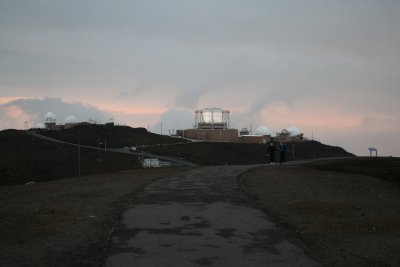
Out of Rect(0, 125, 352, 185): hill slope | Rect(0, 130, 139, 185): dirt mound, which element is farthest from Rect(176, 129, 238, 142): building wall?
Rect(0, 130, 139, 185): dirt mound

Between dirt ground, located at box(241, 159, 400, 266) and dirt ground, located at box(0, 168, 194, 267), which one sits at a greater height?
dirt ground, located at box(241, 159, 400, 266)

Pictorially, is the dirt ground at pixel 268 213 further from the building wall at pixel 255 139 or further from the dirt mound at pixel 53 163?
the building wall at pixel 255 139

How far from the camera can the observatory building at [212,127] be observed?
10169 cm

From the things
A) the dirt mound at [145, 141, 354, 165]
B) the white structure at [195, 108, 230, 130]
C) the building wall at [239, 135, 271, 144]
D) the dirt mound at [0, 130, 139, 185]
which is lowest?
the dirt mound at [0, 130, 139, 185]

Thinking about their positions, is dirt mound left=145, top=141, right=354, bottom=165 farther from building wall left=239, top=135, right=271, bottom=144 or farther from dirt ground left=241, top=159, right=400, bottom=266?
dirt ground left=241, top=159, right=400, bottom=266

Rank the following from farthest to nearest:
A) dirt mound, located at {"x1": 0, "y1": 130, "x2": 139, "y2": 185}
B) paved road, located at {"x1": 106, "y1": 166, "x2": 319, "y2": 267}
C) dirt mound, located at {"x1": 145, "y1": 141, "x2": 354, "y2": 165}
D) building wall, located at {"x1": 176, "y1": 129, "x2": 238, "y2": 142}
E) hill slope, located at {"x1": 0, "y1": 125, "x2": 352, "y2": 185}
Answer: building wall, located at {"x1": 176, "y1": 129, "x2": 238, "y2": 142} → dirt mound, located at {"x1": 145, "y1": 141, "x2": 354, "y2": 165} → hill slope, located at {"x1": 0, "y1": 125, "x2": 352, "y2": 185} → dirt mound, located at {"x1": 0, "y1": 130, "x2": 139, "y2": 185} → paved road, located at {"x1": 106, "y1": 166, "x2": 319, "y2": 267}

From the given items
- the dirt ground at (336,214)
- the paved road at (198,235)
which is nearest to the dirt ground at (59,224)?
the paved road at (198,235)

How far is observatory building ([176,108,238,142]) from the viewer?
10169cm

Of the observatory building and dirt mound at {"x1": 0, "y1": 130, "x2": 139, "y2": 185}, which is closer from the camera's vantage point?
dirt mound at {"x1": 0, "y1": 130, "x2": 139, "y2": 185}

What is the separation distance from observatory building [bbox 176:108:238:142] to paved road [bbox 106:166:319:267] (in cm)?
8583

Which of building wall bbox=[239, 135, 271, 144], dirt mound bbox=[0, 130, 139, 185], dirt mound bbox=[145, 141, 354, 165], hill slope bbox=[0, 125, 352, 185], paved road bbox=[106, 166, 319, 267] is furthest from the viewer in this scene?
building wall bbox=[239, 135, 271, 144]

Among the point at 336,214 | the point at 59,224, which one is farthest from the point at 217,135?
the point at 59,224

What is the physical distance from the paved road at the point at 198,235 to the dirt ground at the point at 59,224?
1.54 ft

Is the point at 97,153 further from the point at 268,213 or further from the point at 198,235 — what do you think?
the point at 198,235
